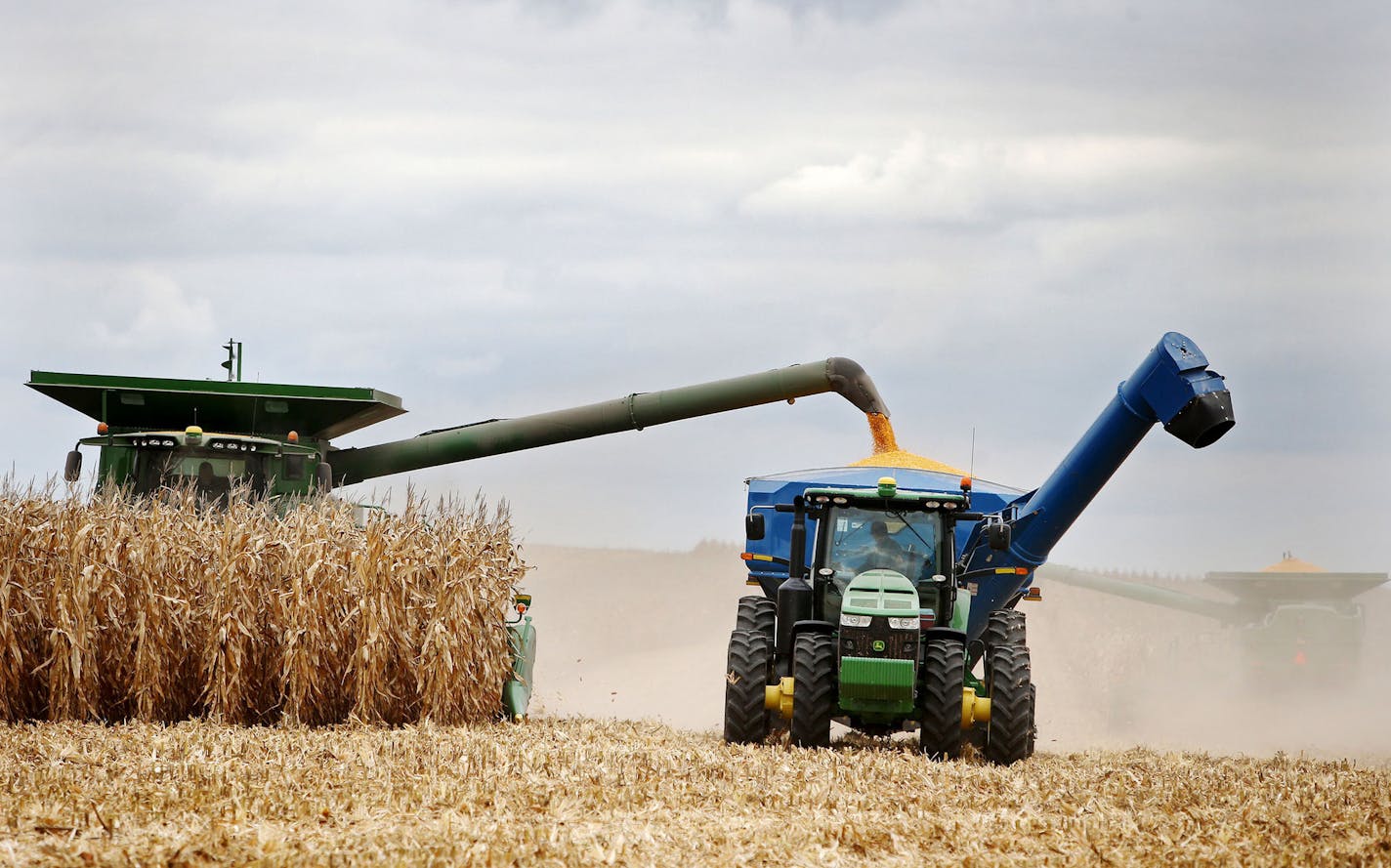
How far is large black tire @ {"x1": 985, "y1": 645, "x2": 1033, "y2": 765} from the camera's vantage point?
1119 cm

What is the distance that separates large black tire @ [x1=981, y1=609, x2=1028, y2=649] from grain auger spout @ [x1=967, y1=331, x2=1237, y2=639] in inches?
14.1

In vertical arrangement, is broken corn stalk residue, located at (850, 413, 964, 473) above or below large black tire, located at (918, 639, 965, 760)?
above

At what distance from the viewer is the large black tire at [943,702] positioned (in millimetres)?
11016

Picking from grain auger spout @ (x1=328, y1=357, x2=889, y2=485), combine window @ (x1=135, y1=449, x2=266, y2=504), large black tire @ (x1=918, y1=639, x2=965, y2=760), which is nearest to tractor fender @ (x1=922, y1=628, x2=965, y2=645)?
large black tire @ (x1=918, y1=639, x2=965, y2=760)

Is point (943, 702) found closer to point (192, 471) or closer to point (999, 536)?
point (999, 536)

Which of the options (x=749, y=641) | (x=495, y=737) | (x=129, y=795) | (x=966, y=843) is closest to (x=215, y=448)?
(x=495, y=737)

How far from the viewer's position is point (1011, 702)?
11281 millimetres

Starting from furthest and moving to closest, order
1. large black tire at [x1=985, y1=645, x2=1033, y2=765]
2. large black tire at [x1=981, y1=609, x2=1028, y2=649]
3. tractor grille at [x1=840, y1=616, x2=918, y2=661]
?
large black tire at [x1=981, y1=609, x2=1028, y2=649], large black tire at [x1=985, y1=645, x2=1033, y2=765], tractor grille at [x1=840, y1=616, x2=918, y2=661]

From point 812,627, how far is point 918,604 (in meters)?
0.82

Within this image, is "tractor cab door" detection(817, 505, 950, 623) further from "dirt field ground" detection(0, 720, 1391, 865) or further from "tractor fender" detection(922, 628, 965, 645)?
"dirt field ground" detection(0, 720, 1391, 865)

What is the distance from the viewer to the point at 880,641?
35.9 ft

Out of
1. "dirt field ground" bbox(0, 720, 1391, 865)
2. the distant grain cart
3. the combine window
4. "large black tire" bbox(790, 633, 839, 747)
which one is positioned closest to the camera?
"dirt field ground" bbox(0, 720, 1391, 865)

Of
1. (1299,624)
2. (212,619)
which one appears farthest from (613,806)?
(1299,624)

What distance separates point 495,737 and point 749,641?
2.05 meters
